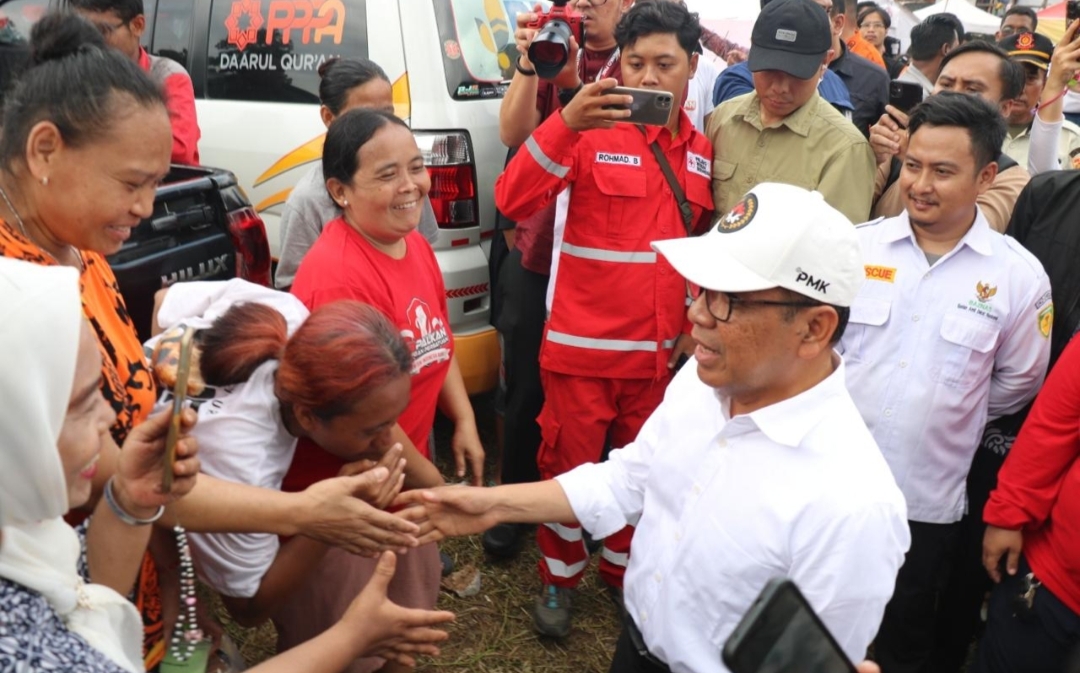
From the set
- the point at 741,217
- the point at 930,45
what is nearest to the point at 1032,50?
the point at 930,45

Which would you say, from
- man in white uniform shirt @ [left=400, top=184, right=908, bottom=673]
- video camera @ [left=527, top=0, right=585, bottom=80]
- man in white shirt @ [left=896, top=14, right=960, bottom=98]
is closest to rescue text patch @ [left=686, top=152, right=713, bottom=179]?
video camera @ [left=527, top=0, right=585, bottom=80]

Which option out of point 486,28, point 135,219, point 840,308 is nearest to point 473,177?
point 486,28

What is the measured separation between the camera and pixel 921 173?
8.96 feet

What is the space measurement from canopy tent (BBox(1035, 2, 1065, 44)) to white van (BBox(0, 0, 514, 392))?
1351cm

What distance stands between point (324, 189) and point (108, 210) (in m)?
1.48

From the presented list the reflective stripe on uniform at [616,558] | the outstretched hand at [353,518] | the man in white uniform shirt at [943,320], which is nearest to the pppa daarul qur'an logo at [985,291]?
the man in white uniform shirt at [943,320]

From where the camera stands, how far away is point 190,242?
2.97 m

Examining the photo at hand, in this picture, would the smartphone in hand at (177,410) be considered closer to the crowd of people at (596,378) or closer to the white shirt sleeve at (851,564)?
the crowd of people at (596,378)

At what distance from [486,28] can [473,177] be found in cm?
80

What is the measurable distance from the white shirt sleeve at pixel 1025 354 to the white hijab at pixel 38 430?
8.42 ft

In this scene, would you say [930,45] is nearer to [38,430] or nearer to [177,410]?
[177,410]

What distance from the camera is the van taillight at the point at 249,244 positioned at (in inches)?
124

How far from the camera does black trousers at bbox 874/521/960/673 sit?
9.34 ft

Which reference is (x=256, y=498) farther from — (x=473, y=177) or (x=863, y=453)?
(x=473, y=177)
